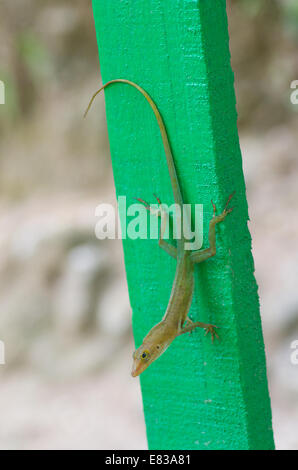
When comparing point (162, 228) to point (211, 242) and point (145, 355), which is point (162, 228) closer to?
point (211, 242)

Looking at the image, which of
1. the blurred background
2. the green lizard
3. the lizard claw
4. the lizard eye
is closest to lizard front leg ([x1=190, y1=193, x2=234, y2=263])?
the green lizard

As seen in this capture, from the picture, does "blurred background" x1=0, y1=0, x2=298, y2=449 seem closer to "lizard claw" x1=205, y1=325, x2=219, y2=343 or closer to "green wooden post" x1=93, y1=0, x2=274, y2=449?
"green wooden post" x1=93, y1=0, x2=274, y2=449

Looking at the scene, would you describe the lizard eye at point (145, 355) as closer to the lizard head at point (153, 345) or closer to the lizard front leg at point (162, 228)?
the lizard head at point (153, 345)

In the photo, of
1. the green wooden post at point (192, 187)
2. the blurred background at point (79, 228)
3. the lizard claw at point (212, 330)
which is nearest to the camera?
the green wooden post at point (192, 187)

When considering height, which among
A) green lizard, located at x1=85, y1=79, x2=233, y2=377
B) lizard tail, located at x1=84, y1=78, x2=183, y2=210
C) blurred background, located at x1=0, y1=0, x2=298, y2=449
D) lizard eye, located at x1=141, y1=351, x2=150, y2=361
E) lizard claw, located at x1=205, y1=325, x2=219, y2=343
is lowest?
lizard eye, located at x1=141, y1=351, x2=150, y2=361

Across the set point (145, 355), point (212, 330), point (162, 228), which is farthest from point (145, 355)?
point (162, 228)

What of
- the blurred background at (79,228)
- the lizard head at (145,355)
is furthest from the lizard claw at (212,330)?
the blurred background at (79,228)
